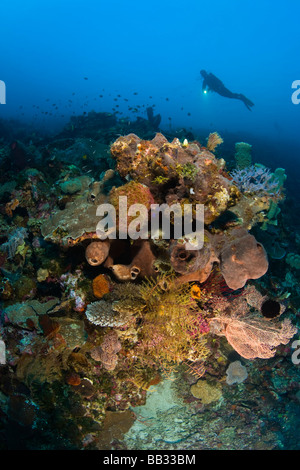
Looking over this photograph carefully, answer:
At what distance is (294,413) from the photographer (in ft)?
21.4

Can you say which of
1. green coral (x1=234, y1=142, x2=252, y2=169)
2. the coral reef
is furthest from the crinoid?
green coral (x1=234, y1=142, x2=252, y2=169)

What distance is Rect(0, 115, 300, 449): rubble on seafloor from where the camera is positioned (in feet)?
12.8

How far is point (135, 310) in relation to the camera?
4.02m

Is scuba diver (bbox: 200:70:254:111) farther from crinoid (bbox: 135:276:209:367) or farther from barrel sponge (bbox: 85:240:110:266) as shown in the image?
crinoid (bbox: 135:276:209:367)

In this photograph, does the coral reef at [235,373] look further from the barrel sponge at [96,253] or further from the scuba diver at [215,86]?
the scuba diver at [215,86]

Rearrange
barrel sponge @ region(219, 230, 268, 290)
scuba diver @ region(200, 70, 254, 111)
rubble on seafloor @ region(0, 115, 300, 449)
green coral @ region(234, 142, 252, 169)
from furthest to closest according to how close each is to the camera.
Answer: scuba diver @ region(200, 70, 254, 111), green coral @ region(234, 142, 252, 169), rubble on seafloor @ region(0, 115, 300, 449), barrel sponge @ region(219, 230, 268, 290)

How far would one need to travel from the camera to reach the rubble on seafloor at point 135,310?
12.8ft

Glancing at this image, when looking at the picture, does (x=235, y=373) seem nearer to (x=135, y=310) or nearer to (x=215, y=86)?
(x=135, y=310)

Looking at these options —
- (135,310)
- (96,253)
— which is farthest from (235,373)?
→ (96,253)

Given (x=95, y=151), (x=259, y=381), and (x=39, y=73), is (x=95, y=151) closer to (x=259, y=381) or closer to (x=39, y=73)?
(x=259, y=381)

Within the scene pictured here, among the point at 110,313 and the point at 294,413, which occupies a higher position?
the point at 110,313

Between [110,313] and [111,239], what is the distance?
1261mm
